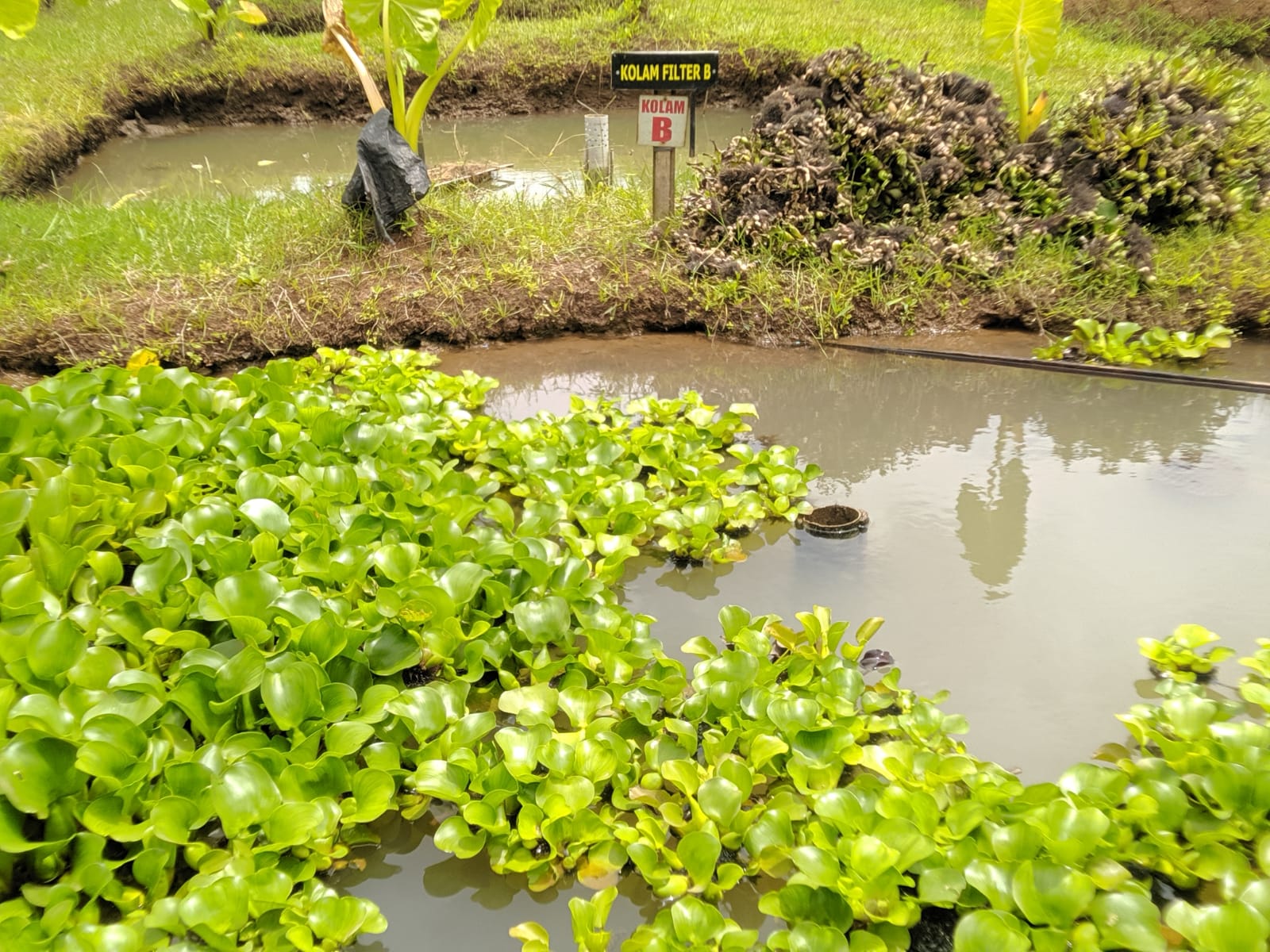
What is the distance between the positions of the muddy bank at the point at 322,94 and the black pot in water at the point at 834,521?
7.51 meters

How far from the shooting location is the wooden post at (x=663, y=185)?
4.21m

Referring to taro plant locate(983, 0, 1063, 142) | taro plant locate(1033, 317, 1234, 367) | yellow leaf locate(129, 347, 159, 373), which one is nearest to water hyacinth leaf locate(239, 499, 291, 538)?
yellow leaf locate(129, 347, 159, 373)

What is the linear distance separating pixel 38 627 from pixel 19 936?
599mm

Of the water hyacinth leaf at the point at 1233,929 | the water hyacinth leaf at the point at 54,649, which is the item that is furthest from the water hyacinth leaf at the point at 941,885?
the water hyacinth leaf at the point at 54,649

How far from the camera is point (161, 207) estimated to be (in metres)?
4.93

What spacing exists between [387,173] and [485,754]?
11.3ft

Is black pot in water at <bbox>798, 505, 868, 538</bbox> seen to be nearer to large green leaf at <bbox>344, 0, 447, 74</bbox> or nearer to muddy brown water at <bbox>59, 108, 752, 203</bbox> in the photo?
large green leaf at <bbox>344, 0, 447, 74</bbox>

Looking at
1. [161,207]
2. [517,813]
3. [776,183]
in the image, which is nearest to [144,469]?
[517,813]

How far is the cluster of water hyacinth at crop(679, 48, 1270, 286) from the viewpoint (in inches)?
161

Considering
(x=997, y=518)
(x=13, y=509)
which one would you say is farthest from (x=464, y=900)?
(x=997, y=518)

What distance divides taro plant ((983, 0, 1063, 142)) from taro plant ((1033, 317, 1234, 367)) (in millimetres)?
1568

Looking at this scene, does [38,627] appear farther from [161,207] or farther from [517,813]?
[161,207]

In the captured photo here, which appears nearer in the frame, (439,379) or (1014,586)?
(1014,586)

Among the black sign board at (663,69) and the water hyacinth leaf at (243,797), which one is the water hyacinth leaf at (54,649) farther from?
the black sign board at (663,69)
